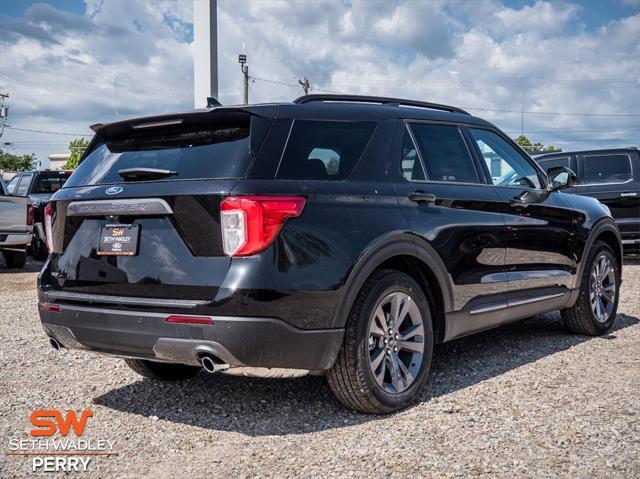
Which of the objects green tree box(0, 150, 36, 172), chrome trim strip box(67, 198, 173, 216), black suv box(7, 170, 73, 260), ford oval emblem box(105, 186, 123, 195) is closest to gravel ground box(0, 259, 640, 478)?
chrome trim strip box(67, 198, 173, 216)

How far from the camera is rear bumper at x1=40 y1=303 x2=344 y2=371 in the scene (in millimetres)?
3461

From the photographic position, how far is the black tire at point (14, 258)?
13.5 meters

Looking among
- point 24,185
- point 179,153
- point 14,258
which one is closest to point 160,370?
point 179,153

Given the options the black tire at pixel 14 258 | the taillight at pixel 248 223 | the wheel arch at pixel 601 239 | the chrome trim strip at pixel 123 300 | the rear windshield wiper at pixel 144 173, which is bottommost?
the black tire at pixel 14 258

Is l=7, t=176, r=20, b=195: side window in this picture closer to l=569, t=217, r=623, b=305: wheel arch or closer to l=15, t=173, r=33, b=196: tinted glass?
l=15, t=173, r=33, b=196: tinted glass

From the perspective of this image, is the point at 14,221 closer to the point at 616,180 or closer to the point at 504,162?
the point at 504,162

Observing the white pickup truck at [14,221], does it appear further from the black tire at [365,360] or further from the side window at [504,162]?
the black tire at [365,360]

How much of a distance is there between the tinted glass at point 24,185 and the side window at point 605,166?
11.6m

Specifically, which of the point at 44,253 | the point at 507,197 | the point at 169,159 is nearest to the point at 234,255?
the point at 169,159

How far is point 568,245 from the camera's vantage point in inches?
233

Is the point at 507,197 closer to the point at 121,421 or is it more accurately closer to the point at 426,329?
the point at 426,329

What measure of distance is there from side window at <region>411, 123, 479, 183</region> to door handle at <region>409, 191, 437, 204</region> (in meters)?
0.17

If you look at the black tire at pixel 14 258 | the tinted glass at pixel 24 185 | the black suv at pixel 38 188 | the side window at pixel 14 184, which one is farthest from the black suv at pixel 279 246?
the side window at pixel 14 184

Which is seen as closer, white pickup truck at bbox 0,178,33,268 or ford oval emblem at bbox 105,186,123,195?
ford oval emblem at bbox 105,186,123,195
